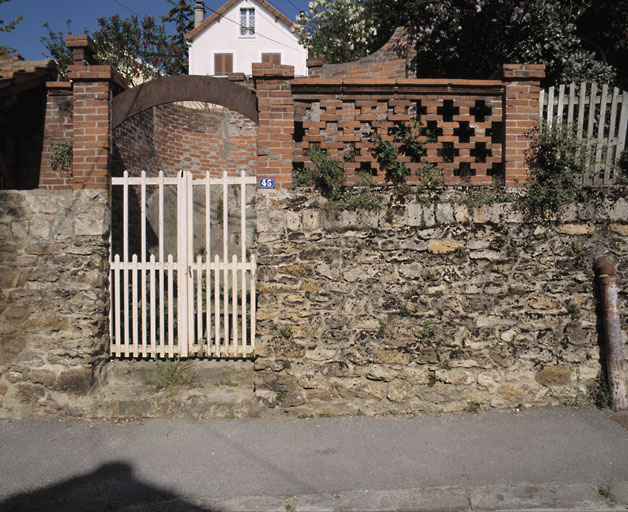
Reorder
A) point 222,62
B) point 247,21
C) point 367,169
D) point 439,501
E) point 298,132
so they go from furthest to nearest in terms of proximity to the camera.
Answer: point 247,21, point 222,62, point 298,132, point 367,169, point 439,501

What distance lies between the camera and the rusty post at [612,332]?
4637 mm

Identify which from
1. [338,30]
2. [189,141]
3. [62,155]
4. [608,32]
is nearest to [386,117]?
[62,155]

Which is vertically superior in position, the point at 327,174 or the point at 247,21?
the point at 247,21

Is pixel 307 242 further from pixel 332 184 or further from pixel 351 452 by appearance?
pixel 351 452

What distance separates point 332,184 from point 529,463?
302cm

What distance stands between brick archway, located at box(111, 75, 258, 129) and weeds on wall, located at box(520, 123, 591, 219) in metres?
2.94

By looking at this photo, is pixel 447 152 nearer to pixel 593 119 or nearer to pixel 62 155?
pixel 593 119

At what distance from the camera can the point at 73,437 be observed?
443 cm

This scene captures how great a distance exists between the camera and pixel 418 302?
4.77m

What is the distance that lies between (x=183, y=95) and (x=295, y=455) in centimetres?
380

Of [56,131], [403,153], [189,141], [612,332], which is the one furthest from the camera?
[189,141]

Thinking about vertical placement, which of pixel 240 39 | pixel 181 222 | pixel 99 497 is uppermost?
pixel 240 39

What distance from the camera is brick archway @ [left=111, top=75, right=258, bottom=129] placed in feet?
16.3

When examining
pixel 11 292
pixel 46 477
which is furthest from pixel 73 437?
pixel 11 292
